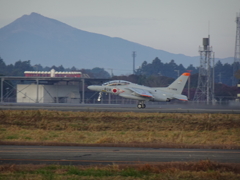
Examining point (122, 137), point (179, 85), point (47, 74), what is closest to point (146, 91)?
point (179, 85)

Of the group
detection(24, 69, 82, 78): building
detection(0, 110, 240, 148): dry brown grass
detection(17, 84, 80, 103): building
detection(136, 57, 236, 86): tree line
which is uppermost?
detection(136, 57, 236, 86): tree line

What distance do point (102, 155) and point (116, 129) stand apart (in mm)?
11978

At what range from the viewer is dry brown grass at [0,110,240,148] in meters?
20.9

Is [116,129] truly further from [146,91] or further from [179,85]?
[146,91]

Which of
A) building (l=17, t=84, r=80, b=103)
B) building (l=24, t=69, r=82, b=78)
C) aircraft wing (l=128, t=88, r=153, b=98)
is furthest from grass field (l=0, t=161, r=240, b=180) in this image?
building (l=24, t=69, r=82, b=78)

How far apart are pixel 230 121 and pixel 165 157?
1863 cm

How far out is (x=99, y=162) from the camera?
13164 mm

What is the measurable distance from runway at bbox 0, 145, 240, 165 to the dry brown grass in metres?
3.16

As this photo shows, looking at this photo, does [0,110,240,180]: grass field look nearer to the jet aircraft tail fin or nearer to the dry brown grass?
the dry brown grass

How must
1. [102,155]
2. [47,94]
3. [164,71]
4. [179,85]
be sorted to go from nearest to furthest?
[102,155] → [179,85] → [47,94] → [164,71]

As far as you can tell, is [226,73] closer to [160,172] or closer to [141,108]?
[141,108]

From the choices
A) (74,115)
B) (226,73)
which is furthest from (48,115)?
(226,73)

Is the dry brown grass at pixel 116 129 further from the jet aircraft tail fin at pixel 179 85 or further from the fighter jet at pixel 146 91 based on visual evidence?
the jet aircraft tail fin at pixel 179 85

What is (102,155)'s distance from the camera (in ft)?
47.8
